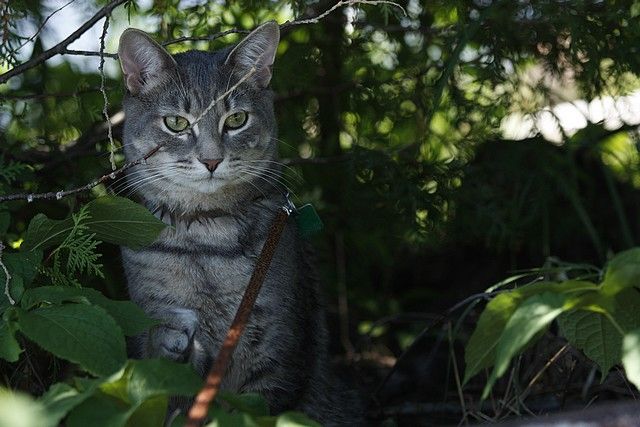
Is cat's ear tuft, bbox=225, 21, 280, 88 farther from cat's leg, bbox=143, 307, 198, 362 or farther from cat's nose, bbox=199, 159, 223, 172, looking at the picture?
cat's leg, bbox=143, 307, 198, 362

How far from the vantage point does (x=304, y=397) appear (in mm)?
2482

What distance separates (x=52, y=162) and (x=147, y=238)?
2.64 ft

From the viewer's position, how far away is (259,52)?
7.82ft

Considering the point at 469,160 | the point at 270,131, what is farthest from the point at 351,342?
the point at 270,131

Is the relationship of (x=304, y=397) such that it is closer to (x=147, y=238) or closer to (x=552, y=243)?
(x=147, y=238)

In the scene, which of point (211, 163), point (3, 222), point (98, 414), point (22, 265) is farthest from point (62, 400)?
point (211, 163)

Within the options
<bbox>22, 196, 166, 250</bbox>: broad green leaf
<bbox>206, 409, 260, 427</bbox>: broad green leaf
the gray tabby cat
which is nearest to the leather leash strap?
<bbox>206, 409, 260, 427</bbox>: broad green leaf

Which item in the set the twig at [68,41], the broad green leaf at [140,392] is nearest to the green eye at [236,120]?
the twig at [68,41]

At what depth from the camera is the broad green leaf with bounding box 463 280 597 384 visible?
5.38 ft

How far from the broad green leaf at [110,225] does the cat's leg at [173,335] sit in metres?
0.21

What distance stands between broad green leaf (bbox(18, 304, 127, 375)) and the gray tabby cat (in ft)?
1.43

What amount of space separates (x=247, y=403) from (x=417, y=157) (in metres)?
1.51

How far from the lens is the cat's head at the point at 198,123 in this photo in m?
2.24

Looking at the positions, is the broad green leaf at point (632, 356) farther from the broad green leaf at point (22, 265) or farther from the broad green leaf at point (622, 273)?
the broad green leaf at point (22, 265)
